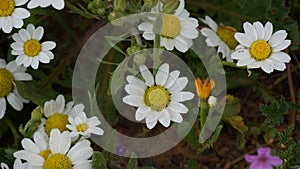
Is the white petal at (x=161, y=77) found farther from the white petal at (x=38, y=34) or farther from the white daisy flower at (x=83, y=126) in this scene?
the white petal at (x=38, y=34)

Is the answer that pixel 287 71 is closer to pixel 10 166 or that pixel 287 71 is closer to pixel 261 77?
pixel 261 77

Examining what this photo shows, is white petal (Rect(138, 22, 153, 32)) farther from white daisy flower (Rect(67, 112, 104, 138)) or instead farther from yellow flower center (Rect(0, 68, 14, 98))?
yellow flower center (Rect(0, 68, 14, 98))

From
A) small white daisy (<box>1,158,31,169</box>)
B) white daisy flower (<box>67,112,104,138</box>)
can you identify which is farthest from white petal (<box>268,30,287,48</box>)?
small white daisy (<box>1,158,31,169</box>)

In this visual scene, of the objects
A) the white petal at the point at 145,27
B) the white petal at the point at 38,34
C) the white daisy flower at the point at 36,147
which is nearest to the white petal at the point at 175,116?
the white petal at the point at 145,27

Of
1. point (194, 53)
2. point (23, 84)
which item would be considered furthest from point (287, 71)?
point (23, 84)

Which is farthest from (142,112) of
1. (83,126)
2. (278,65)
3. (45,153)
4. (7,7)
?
(7,7)

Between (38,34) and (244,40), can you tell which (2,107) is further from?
(244,40)

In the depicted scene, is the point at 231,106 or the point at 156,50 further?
the point at 231,106
